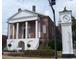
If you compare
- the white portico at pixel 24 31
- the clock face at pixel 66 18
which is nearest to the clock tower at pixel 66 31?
the clock face at pixel 66 18

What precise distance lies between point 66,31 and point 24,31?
0.25 metres

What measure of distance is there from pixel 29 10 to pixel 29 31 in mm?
126

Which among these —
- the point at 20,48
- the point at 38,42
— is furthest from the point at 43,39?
the point at 20,48

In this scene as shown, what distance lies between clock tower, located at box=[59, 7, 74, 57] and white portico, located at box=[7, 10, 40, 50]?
147mm

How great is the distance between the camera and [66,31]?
1154 millimetres

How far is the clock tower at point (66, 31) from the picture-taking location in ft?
3.72

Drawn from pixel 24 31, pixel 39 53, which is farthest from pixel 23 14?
pixel 39 53

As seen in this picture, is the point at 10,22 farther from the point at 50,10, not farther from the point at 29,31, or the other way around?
the point at 50,10

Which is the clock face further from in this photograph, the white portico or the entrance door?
the entrance door

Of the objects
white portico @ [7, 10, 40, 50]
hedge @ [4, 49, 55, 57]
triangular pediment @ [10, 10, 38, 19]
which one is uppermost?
triangular pediment @ [10, 10, 38, 19]

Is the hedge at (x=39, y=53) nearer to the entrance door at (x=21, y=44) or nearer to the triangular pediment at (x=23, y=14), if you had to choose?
the entrance door at (x=21, y=44)

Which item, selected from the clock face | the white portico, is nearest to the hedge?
the white portico

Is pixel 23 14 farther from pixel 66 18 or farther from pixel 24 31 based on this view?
pixel 66 18

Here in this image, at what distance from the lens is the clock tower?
3.72ft
